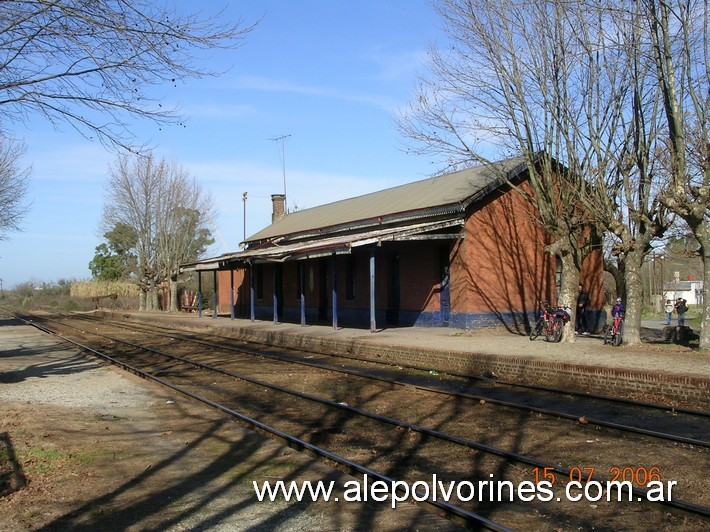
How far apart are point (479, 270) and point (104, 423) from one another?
15.9 m

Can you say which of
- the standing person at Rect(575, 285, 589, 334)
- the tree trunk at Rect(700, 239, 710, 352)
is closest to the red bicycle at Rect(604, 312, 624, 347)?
the tree trunk at Rect(700, 239, 710, 352)

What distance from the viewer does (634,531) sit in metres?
5.09

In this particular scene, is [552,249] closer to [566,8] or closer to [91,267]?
[566,8]

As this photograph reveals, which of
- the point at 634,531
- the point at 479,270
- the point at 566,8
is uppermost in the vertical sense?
the point at 566,8

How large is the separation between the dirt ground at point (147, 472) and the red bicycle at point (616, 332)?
1074 centimetres

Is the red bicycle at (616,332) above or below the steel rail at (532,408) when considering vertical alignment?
above

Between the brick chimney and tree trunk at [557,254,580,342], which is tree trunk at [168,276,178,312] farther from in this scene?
tree trunk at [557,254,580,342]

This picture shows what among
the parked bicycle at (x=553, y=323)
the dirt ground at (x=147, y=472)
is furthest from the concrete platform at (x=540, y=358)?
the dirt ground at (x=147, y=472)

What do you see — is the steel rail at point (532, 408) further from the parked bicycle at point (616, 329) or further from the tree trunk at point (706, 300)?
the parked bicycle at point (616, 329)

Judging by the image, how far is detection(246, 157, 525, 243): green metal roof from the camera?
22.8 m

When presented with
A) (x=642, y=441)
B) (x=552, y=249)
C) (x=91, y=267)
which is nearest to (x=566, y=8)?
(x=552, y=249)

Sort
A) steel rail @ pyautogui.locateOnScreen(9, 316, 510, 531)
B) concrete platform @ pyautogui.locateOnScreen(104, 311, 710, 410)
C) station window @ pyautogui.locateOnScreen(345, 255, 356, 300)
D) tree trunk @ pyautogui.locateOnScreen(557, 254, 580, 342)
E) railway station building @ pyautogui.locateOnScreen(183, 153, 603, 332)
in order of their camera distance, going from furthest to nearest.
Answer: station window @ pyautogui.locateOnScreen(345, 255, 356, 300) < railway station building @ pyautogui.locateOnScreen(183, 153, 603, 332) < tree trunk @ pyautogui.locateOnScreen(557, 254, 580, 342) < concrete platform @ pyautogui.locateOnScreen(104, 311, 710, 410) < steel rail @ pyautogui.locateOnScreen(9, 316, 510, 531)

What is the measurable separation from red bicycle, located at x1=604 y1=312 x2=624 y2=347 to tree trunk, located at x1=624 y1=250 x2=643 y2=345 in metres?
0.24

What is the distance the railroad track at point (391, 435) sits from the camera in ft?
18.5
